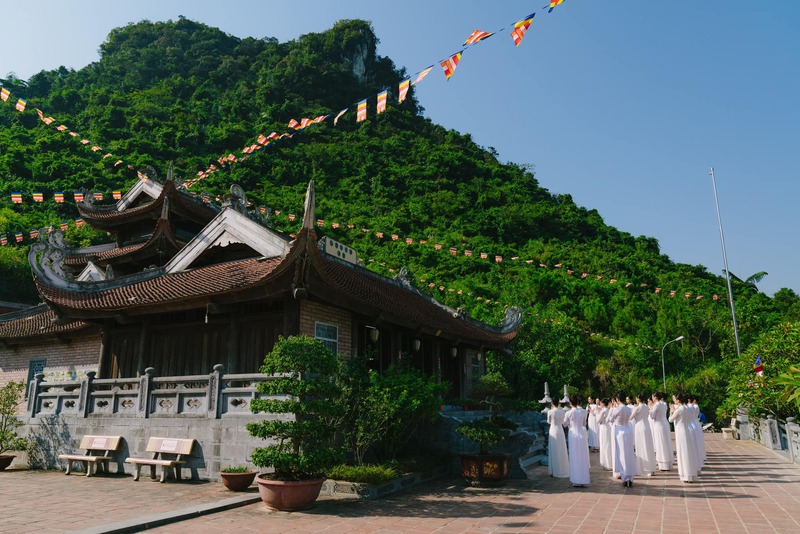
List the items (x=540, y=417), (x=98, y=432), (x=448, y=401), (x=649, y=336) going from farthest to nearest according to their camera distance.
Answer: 1. (x=649, y=336)
2. (x=540, y=417)
3. (x=448, y=401)
4. (x=98, y=432)

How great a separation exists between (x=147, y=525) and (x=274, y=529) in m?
1.56

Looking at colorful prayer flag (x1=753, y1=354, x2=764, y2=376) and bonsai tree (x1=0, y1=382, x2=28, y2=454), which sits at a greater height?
colorful prayer flag (x1=753, y1=354, x2=764, y2=376)

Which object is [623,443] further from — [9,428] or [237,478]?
[9,428]

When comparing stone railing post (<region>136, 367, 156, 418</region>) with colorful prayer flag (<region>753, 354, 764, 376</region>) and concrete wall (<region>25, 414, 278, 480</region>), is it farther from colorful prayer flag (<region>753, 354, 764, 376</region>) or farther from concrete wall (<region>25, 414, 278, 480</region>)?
colorful prayer flag (<region>753, 354, 764, 376</region>)

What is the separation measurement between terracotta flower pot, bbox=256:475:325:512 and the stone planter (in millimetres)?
3659

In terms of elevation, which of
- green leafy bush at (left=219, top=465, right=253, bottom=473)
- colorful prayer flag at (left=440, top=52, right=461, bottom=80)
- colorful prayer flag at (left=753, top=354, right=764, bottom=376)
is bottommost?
green leafy bush at (left=219, top=465, right=253, bottom=473)

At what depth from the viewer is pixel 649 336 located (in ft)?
114

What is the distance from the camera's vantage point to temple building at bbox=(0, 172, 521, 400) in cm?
1081

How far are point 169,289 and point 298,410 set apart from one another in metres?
5.58

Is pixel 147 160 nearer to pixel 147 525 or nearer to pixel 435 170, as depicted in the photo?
pixel 435 170

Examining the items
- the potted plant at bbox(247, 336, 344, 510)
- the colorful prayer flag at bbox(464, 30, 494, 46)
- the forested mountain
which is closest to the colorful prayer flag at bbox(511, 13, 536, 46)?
A: the colorful prayer flag at bbox(464, 30, 494, 46)

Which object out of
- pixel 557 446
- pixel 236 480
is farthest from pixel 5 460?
pixel 557 446

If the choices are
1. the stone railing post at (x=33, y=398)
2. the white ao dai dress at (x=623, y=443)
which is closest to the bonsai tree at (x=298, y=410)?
the white ao dai dress at (x=623, y=443)

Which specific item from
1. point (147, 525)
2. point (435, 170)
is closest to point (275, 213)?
point (435, 170)
